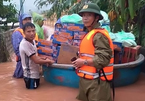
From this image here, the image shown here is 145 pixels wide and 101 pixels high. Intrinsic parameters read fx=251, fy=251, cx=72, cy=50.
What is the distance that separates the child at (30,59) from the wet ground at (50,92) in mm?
194

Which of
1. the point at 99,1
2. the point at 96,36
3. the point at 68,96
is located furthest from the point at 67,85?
the point at 99,1

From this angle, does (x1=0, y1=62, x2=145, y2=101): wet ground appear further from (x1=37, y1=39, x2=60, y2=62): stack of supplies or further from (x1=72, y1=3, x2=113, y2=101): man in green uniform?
(x1=72, y1=3, x2=113, y2=101): man in green uniform

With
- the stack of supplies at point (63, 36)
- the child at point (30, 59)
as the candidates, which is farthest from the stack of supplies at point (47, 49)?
the child at point (30, 59)

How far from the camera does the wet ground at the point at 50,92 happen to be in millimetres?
4141

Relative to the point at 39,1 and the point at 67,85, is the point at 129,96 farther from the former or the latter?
the point at 39,1

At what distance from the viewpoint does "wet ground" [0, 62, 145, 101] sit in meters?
4.14

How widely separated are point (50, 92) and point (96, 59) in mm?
1681

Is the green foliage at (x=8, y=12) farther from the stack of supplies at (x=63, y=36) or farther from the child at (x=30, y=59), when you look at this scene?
the child at (x=30, y=59)

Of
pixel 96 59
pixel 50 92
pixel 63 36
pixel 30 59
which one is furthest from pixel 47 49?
pixel 96 59

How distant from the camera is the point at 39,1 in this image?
12.4 metres

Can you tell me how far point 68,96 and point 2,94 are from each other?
47.3 inches

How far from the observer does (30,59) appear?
4355 mm

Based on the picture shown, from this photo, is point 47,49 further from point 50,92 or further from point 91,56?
point 91,56

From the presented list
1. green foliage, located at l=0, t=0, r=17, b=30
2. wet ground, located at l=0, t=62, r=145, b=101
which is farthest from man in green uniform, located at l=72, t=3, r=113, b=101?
green foliage, located at l=0, t=0, r=17, b=30
